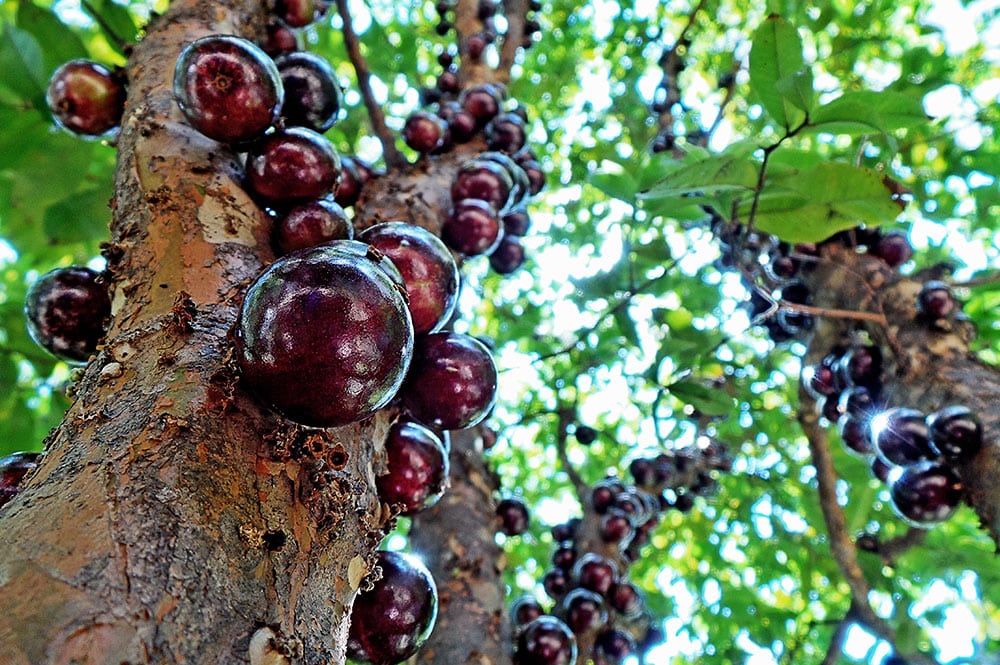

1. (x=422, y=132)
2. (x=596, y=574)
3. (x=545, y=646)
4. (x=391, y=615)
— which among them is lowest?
(x=596, y=574)

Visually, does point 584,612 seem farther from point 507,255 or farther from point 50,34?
point 50,34

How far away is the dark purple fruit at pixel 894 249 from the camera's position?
9.20 feet

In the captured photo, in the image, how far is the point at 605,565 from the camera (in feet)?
9.46

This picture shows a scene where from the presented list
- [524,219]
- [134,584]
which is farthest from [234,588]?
[524,219]

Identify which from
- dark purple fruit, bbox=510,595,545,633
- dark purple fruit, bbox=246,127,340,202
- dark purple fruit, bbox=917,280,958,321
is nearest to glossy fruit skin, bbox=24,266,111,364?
dark purple fruit, bbox=246,127,340,202

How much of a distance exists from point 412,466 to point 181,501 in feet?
2.08

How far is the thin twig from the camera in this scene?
2.56m

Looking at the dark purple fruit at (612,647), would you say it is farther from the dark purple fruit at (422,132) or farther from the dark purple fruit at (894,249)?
the dark purple fruit at (422,132)

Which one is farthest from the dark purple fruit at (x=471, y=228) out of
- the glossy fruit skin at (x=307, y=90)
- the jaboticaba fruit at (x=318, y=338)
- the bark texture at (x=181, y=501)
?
the jaboticaba fruit at (x=318, y=338)

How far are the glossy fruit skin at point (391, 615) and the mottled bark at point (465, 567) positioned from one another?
80 centimetres

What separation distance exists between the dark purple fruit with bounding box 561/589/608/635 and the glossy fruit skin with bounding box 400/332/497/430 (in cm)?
169

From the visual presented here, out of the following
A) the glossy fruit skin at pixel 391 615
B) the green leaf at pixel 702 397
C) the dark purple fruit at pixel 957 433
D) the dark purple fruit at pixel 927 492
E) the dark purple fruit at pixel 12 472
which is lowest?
the green leaf at pixel 702 397

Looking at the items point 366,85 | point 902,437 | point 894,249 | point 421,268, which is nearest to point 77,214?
point 366,85

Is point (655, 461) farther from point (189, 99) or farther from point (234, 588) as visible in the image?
point (234, 588)
